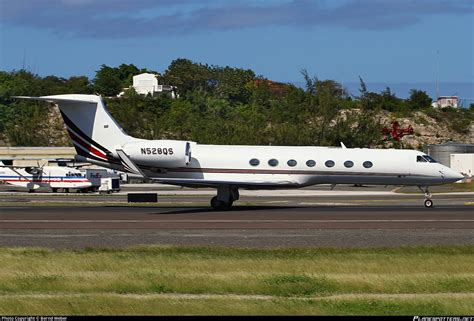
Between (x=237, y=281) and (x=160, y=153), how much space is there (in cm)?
2087

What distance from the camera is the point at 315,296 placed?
15.7 metres

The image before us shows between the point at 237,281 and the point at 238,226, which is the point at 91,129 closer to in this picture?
the point at 238,226

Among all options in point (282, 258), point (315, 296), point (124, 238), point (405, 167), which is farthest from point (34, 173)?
point (315, 296)

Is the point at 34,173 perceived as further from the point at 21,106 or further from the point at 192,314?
the point at 21,106

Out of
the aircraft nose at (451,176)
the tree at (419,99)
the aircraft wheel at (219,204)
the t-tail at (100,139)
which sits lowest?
the aircraft wheel at (219,204)

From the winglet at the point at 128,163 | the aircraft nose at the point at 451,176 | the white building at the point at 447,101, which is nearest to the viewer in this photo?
the winglet at the point at 128,163

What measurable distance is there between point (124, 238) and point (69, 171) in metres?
39.6

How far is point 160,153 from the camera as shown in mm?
37500

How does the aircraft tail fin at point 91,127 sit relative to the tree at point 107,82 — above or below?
below

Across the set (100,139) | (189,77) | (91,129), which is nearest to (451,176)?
(100,139)

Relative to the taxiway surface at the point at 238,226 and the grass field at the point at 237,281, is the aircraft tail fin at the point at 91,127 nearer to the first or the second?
the taxiway surface at the point at 238,226

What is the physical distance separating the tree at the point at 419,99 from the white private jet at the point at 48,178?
73.7 meters

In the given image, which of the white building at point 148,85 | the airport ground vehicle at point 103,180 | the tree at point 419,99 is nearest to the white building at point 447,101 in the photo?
the tree at point 419,99

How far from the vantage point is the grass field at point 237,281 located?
14.5 metres
